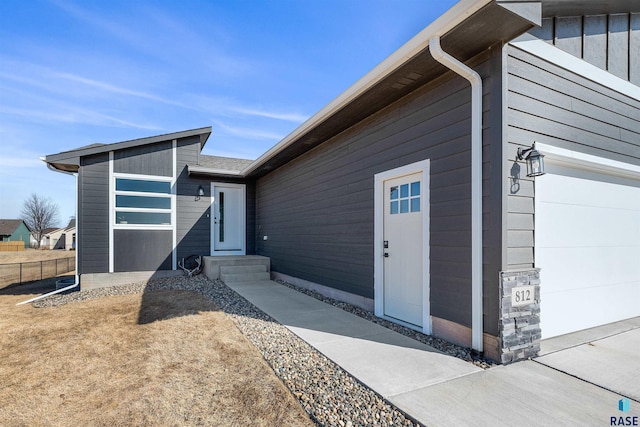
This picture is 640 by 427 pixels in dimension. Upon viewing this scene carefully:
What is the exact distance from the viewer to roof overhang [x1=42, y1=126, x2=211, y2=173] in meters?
6.89

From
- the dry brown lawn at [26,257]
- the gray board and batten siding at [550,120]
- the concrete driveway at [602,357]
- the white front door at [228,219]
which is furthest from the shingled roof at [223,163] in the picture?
the dry brown lawn at [26,257]

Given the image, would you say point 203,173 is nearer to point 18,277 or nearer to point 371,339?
point 371,339

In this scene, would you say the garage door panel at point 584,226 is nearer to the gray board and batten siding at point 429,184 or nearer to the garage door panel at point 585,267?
the garage door panel at point 585,267

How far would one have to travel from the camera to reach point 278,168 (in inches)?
328

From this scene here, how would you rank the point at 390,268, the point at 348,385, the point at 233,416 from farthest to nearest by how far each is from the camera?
the point at 390,268 < the point at 348,385 < the point at 233,416

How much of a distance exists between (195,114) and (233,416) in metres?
10.8

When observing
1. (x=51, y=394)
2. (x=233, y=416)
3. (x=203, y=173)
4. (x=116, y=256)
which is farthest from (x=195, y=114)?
(x=233, y=416)

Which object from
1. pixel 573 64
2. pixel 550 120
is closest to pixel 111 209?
pixel 550 120

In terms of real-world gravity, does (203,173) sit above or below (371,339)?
above

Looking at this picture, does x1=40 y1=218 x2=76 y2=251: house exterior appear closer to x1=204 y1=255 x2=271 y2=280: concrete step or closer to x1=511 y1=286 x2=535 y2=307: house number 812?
x1=204 y1=255 x2=271 y2=280: concrete step

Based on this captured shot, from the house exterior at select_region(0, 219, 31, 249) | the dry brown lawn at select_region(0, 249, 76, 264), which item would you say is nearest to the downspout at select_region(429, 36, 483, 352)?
the dry brown lawn at select_region(0, 249, 76, 264)

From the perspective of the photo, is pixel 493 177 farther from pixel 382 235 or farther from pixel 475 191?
pixel 382 235

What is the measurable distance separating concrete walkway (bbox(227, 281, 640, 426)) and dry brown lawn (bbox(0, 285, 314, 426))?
0.76 m

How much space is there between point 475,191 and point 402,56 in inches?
60.1
